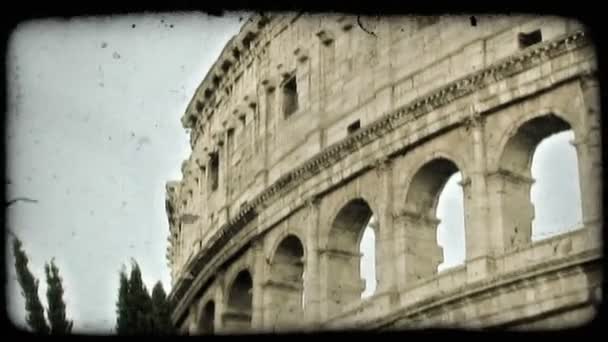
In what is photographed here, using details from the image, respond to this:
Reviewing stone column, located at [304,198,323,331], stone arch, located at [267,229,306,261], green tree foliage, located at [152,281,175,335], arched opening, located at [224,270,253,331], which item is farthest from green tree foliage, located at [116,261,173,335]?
arched opening, located at [224,270,253,331]

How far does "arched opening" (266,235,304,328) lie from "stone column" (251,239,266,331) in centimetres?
19

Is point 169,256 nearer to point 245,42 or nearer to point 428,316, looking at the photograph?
point 245,42

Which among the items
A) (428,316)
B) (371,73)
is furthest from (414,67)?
(428,316)

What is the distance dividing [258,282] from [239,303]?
1961 mm

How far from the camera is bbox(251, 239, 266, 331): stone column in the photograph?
28344mm

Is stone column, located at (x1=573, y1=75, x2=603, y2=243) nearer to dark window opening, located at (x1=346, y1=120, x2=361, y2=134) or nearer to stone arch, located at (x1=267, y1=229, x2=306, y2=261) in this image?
dark window opening, located at (x1=346, y1=120, x2=361, y2=134)

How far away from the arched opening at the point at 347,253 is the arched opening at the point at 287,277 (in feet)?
4.52

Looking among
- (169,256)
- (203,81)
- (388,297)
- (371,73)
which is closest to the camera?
(388,297)

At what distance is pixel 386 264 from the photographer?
2512 cm

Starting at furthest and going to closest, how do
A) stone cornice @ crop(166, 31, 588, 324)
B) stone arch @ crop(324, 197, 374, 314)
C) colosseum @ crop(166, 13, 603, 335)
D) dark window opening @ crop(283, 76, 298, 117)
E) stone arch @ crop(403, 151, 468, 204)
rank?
dark window opening @ crop(283, 76, 298, 117) → stone arch @ crop(324, 197, 374, 314) → stone arch @ crop(403, 151, 468, 204) → stone cornice @ crop(166, 31, 588, 324) → colosseum @ crop(166, 13, 603, 335)

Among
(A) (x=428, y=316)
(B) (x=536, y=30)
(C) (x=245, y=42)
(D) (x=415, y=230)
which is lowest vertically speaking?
(A) (x=428, y=316)

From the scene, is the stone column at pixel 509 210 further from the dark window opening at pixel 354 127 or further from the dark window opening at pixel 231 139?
the dark window opening at pixel 231 139

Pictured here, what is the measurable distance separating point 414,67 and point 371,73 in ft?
4.40

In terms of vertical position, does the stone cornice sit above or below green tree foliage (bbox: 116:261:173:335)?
above
